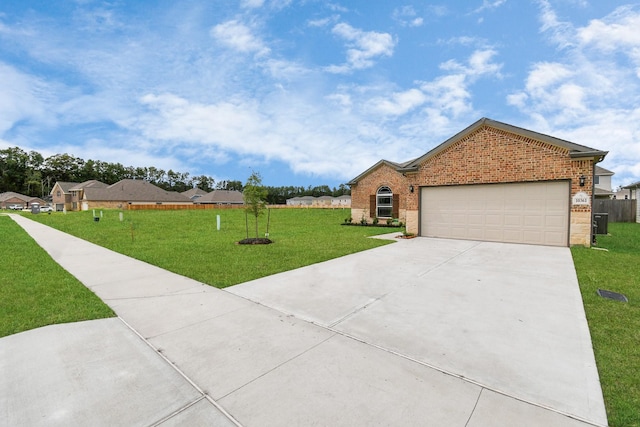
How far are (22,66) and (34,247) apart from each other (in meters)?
9.61

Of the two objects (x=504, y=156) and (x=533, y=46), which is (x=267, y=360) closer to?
(x=504, y=156)

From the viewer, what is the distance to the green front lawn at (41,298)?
3.86 meters

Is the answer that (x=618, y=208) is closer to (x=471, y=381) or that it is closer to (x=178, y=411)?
(x=471, y=381)

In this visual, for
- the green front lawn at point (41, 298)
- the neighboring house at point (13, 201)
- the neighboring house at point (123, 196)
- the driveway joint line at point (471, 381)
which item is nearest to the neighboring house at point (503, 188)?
the driveway joint line at point (471, 381)

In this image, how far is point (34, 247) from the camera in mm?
10273

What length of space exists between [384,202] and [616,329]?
15.7 metres

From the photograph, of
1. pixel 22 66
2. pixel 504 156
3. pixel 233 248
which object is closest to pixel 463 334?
pixel 233 248

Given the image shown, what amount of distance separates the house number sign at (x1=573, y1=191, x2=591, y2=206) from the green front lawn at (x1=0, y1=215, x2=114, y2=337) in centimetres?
1279

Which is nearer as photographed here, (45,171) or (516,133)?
(516,133)

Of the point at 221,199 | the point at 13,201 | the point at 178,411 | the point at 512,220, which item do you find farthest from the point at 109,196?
the point at 178,411

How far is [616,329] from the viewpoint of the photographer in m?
3.52

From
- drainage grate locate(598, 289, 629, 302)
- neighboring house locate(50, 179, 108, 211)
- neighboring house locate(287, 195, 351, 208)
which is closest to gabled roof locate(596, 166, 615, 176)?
drainage grate locate(598, 289, 629, 302)

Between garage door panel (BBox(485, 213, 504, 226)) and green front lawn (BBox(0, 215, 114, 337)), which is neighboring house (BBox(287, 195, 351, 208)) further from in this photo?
green front lawn (BBox(0, 215, 114, 337))

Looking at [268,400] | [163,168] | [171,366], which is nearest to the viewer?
[268,400]
